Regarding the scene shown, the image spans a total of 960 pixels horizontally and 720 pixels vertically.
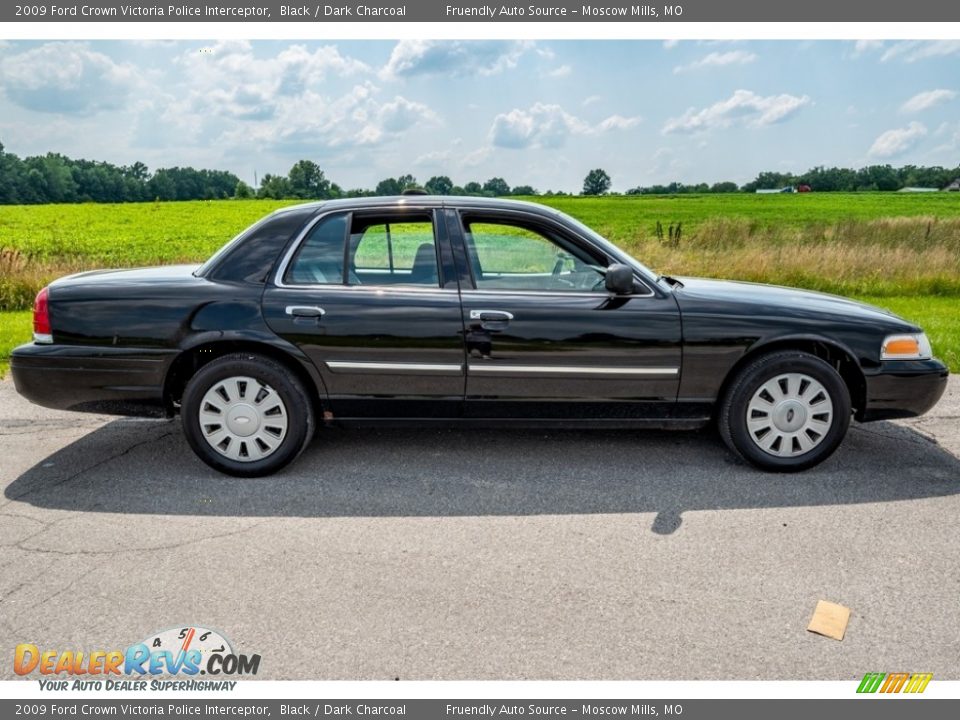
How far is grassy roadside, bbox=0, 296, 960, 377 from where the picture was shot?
8.31 meters

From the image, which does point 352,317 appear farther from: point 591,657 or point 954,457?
point 954,457

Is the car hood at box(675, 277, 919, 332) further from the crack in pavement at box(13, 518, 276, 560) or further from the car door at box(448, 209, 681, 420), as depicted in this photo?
the crack in pavement at box(13, 518, 276, 560)

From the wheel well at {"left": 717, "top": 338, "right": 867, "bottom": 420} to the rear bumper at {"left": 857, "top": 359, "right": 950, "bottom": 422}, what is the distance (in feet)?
0.17

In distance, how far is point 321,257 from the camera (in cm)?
488

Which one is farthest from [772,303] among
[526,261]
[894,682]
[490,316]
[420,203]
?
[894,682]

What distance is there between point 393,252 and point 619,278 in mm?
1385

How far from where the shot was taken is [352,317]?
4746 mm

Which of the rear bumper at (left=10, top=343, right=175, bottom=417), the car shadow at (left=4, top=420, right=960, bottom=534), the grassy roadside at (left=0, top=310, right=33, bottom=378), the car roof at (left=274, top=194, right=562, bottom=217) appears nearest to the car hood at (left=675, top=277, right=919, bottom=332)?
the car shadow at (left=4, top=420, right=960, bottom=534)

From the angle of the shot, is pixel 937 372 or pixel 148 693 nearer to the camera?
pixel 148 693

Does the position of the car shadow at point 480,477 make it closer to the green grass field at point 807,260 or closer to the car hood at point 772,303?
the car hood at point 772,303

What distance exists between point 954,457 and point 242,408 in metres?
4.40

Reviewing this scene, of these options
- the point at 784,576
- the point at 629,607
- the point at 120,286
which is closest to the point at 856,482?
the point at 784,576

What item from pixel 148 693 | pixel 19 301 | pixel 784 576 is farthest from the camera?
pixel 19 301

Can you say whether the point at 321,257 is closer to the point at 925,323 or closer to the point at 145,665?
the point at 145,665
